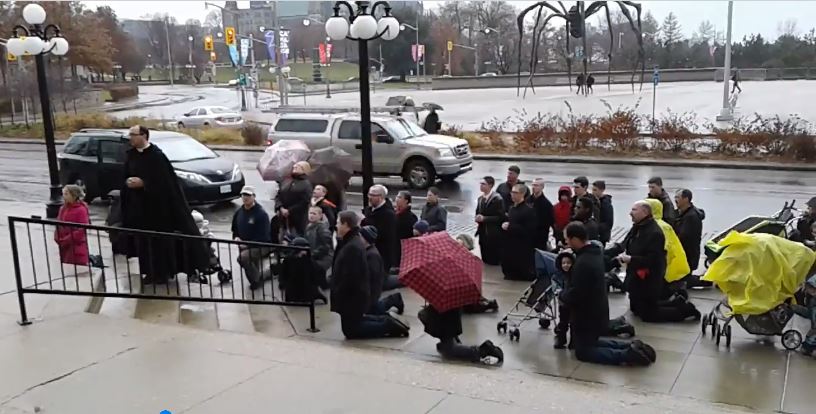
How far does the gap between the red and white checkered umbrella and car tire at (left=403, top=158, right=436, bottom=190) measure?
12901mm

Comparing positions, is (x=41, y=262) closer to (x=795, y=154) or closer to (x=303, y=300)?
(x=303, y=300)

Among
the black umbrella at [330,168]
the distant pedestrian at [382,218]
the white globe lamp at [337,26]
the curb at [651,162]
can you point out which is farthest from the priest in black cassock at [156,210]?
the curb at [651,162]

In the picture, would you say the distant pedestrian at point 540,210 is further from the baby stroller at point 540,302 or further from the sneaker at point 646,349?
the sneaker at point 646,349

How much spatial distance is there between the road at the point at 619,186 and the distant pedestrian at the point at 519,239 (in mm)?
4755

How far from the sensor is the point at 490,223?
444 inches

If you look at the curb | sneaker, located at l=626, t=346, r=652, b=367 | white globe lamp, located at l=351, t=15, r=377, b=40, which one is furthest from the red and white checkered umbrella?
the curb

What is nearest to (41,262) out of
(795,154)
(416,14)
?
(795,154)

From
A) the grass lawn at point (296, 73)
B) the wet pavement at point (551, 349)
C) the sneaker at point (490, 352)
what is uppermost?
the grass lawn at point (296, 73)

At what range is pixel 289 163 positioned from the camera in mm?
15008

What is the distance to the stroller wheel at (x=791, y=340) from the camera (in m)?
7.40

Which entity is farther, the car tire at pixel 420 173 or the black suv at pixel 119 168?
the car tire at pixel 420 173

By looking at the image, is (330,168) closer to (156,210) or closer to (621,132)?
(156,210)

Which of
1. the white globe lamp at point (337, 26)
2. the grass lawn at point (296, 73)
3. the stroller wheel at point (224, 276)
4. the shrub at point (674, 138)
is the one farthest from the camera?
the grass lawn at point (296, 73)

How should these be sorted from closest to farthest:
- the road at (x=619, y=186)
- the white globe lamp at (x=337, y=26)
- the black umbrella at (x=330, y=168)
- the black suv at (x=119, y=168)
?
the white globe lamp at (x=337, y=26), the black umbrella at (x=330, y=168), the road at (x=619, y=186), the black suv at (x=119, y=168)
